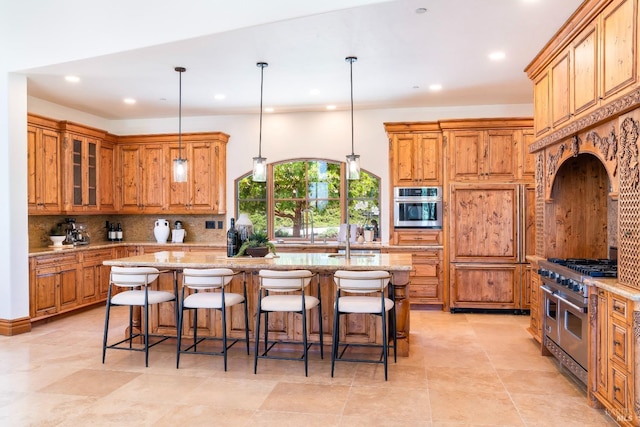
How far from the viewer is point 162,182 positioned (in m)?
7.09

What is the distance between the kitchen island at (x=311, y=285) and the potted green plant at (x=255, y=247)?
0.14 meters

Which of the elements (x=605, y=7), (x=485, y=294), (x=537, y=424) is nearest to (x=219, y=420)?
(x=537, y=424)

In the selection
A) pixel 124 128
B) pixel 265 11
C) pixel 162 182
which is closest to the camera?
pixel 265 11

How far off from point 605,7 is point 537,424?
2.72 meters

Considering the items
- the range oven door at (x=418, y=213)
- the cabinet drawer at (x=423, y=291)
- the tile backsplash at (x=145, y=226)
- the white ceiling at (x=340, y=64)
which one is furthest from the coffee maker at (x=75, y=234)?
the cabinet drawer at (x=423, y=291)

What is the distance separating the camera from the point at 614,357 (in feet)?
9.27

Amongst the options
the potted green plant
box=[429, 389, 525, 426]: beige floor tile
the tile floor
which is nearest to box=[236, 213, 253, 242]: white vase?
the potted green plant

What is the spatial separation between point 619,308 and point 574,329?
2.42 feet

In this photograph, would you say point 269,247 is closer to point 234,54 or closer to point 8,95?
point 234,54

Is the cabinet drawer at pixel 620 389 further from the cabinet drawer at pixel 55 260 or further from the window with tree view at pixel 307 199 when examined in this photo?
the cabinet drawer at pixel 55 260

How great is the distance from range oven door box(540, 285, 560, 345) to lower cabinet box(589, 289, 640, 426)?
2.38 feet

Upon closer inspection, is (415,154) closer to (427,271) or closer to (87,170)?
(427,271)

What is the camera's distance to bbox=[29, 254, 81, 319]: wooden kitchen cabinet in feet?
17.4

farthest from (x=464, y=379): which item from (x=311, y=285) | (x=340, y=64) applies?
(x=340, y=64)
